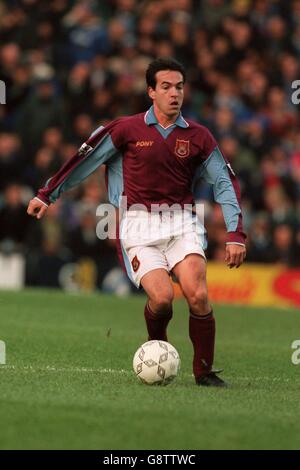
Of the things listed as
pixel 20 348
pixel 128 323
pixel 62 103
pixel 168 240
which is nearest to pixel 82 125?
pixel 62 103

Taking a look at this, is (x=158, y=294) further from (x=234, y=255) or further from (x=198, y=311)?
(x=234, y=255)

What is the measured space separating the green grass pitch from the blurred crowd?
4.64 meters

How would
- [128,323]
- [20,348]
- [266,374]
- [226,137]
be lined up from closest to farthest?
→ [266,374] → [20,348] → [128,323] → [226,137]

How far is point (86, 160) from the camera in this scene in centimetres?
907

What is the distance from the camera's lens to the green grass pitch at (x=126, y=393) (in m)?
6.64

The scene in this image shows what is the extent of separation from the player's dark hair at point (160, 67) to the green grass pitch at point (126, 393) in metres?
2.21

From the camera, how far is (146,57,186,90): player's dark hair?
A: 880 centimetres

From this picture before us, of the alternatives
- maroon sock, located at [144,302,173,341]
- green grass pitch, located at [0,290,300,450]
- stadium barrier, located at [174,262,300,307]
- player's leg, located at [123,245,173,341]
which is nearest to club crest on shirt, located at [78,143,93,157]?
player's leg, located at [123,245,173,341]

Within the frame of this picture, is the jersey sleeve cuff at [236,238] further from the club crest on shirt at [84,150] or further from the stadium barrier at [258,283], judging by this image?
the stadium barrier at [258,283]

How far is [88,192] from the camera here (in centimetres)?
1845

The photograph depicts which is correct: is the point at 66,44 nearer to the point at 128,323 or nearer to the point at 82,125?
the point at 82,125

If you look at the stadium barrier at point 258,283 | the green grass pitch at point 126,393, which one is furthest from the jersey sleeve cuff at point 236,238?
the stadium barrier at point 258,283

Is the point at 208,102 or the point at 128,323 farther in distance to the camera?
the point at 208,102

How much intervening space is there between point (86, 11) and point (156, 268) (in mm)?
12173
